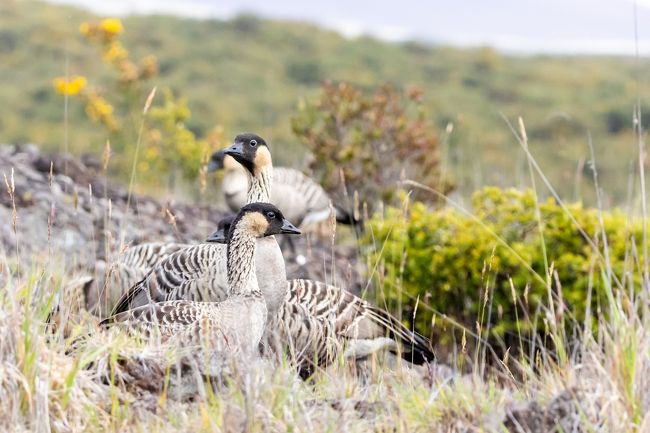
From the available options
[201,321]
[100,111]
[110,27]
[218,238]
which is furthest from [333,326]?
[100,111]

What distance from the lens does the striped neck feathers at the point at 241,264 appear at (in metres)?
5.11

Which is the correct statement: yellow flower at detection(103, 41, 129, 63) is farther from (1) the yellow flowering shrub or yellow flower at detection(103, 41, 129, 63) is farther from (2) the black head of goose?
(2) the black head of goose

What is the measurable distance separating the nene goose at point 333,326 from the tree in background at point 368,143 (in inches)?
206

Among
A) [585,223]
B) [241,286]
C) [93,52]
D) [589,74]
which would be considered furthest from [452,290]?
[589,74]

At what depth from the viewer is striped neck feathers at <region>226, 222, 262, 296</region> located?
5113mm

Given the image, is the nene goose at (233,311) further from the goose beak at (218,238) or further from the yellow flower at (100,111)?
the yellow flower at (100,111)

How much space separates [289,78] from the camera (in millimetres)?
48938

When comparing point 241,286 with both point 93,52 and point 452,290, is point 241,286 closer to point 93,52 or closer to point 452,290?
point 452,290

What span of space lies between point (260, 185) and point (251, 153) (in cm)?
27

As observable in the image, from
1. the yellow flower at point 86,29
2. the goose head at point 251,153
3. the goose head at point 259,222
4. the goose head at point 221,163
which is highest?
the yellow flower at point 86,29

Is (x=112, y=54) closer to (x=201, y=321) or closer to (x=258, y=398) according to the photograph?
(x=201, y=321)

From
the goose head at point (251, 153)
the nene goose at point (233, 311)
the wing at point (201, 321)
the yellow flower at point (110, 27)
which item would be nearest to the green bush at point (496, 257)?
the goose head at point (251, 153)

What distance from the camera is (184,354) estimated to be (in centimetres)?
402

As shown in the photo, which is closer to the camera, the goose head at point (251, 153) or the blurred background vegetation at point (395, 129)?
the goose head at point (251, 153)
